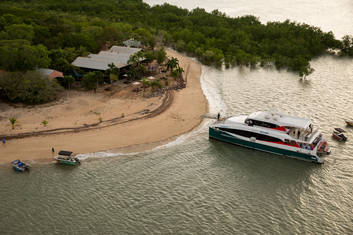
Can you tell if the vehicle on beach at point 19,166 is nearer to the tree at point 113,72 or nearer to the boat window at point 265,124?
the tree at point 113,72

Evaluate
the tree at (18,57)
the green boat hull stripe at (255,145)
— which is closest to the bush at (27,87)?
the tree at (18,57)

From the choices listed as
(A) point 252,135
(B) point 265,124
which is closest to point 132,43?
(A) point 252,135

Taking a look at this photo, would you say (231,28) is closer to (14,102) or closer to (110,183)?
(14,102)

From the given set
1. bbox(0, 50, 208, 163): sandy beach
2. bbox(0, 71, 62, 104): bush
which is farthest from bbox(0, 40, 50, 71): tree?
bbox(0, 50, 208, 163): sandy beach

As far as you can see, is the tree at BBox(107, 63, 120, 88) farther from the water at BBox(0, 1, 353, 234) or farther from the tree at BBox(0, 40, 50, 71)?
the water at BBox(0, 1, 353, 234)

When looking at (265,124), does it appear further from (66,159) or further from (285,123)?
(66,159)

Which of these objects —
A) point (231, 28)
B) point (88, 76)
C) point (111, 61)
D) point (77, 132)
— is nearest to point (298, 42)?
point (231, 28)
